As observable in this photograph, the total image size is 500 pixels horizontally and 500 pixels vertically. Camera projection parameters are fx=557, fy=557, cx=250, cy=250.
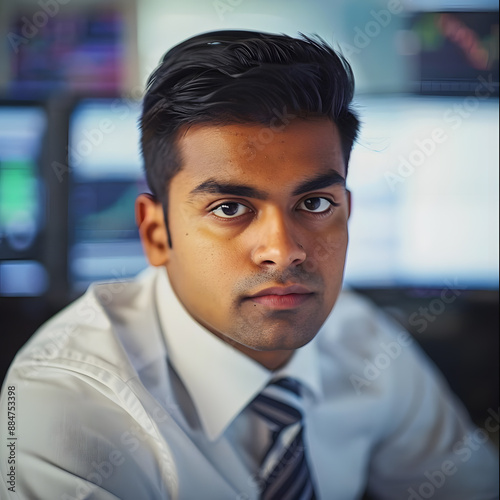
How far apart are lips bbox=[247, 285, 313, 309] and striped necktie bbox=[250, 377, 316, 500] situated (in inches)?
5.1

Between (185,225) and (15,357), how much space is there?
0.75 ft

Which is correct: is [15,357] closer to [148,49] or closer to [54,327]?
[54,327]

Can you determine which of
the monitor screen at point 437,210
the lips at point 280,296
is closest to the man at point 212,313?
the lips at point 280,296

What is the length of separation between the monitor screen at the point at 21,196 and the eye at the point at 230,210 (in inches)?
9.2

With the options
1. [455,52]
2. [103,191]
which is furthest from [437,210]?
[103,191]

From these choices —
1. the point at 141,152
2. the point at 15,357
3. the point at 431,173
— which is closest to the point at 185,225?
the point at 141,152

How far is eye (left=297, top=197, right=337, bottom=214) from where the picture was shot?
53 cm

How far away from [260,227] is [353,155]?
14 cm

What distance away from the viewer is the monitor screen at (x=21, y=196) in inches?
24.3

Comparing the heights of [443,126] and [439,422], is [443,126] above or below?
above

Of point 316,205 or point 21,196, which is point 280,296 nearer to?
point 316,205

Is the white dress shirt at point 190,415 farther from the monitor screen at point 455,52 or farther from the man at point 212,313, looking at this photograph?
the monitor screen at point 455,52

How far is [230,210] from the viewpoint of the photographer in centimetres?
52

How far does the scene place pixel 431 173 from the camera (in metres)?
0.75
